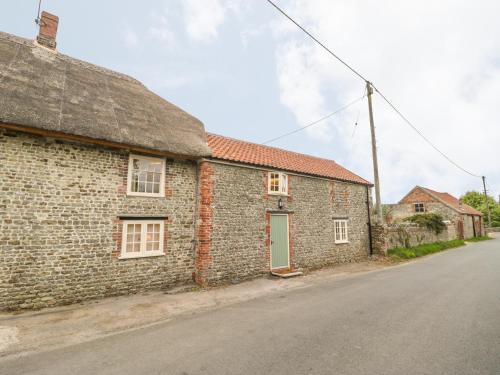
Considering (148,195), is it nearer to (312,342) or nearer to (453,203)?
(312,342)

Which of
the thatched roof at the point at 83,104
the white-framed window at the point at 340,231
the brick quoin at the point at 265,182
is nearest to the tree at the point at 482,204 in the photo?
the white-framed window at the point at 340,231

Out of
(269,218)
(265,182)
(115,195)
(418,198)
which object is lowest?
(269,218)

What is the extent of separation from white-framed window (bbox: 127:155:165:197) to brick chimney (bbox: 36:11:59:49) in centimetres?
628

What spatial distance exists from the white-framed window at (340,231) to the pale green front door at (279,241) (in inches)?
147

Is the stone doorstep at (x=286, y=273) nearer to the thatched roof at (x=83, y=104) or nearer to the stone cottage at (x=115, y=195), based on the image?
the stone cottage at (x=115, y=195)

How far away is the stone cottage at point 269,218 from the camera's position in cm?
962

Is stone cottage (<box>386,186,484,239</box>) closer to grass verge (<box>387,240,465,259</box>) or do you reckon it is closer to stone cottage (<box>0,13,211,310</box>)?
grass verge (<box>387,240,465,259</box>)

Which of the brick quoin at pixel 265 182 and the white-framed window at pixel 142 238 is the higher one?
Answer: the brick quoin at pixel 265 182

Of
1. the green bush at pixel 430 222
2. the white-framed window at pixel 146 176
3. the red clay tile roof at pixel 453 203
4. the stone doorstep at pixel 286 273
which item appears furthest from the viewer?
the red clay tile roof at pixel 453 203

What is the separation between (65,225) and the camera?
734cm

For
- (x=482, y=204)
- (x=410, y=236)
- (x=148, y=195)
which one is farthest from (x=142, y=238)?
(x=482, y=204)

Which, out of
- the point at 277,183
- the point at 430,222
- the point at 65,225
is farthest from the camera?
the point at 430,222

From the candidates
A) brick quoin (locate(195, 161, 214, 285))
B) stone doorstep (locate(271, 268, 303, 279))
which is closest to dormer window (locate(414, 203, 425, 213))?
stone doorstep (locate(271, 268, 303, 279))

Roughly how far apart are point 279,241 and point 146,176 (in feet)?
20.7
